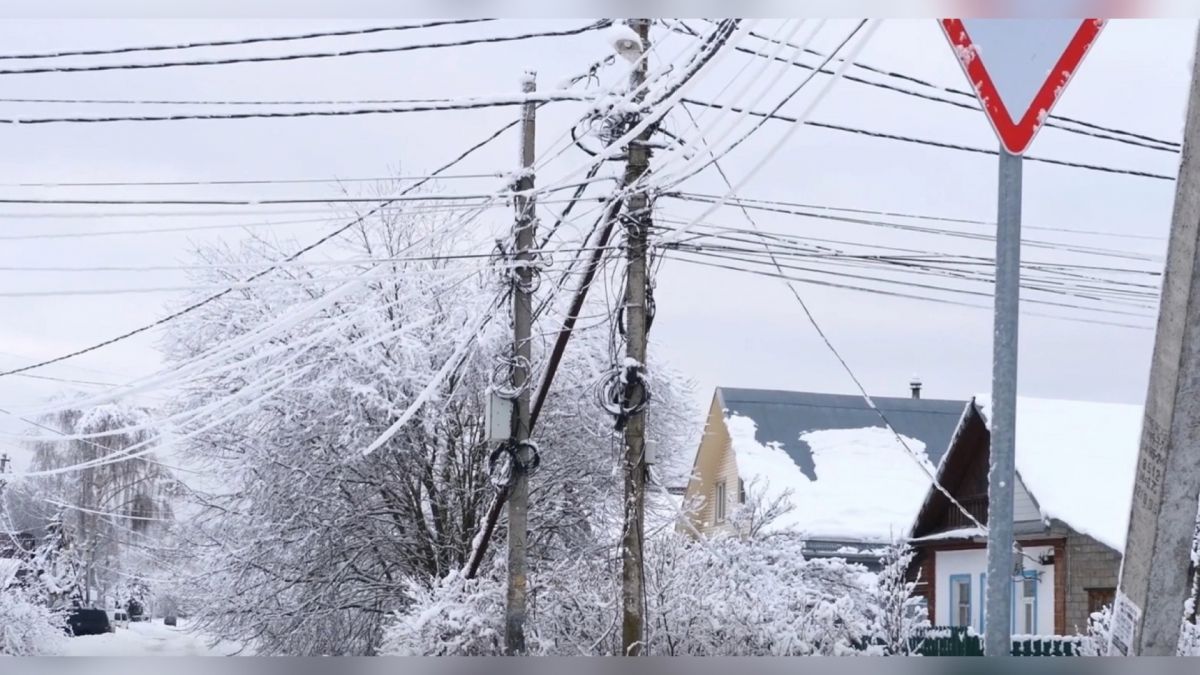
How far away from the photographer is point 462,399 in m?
23.1

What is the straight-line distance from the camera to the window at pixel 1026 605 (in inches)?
870

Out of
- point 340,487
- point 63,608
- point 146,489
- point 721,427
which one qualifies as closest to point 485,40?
point 340,487

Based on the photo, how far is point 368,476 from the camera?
2289cm

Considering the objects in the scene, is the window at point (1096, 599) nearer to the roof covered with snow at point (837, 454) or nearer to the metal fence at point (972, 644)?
the metal fence at point (972, 644)

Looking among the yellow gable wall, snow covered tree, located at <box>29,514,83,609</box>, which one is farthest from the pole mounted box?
snow covered tree, located at <box>29,514,83,609</box>

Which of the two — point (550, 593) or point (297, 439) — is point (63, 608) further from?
point (550, 593)

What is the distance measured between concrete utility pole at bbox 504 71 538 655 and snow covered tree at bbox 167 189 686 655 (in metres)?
6.55

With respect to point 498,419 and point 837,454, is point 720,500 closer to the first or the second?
point 837,454

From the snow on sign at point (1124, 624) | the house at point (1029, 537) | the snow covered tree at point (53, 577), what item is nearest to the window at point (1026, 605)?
the house at point (1029, 537)

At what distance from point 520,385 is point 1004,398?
11.3 metres

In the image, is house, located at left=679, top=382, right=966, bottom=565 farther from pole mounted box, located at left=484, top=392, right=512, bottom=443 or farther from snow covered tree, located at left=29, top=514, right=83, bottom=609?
snow covered tree, located at left=29, top=514, right=83, bottom=609

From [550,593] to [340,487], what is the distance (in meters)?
7.45

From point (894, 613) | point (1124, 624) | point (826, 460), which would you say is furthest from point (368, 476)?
point (1124, 624)

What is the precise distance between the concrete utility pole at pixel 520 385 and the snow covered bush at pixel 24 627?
1596 cm
